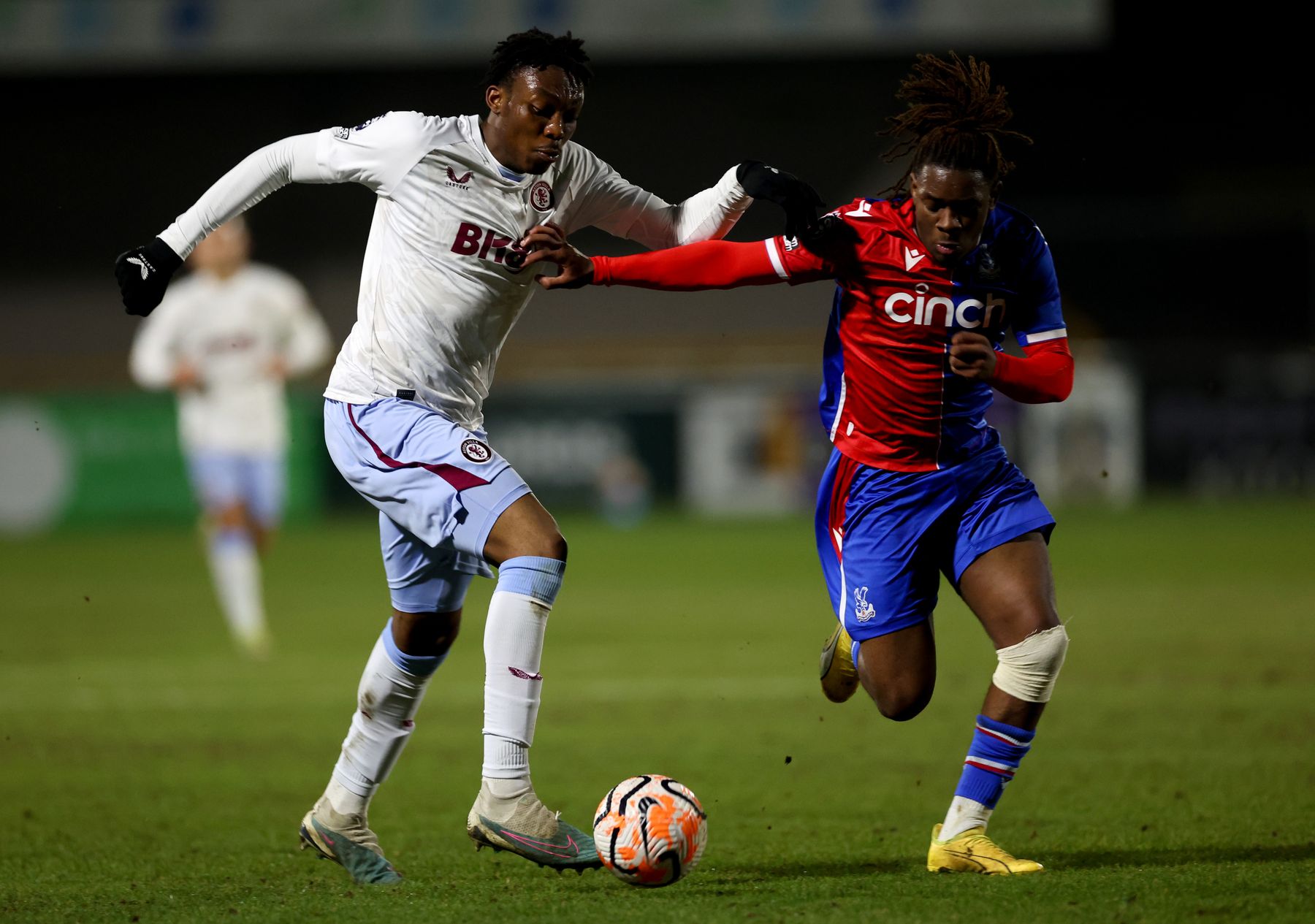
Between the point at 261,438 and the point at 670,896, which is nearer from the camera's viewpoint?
the point at 670,896

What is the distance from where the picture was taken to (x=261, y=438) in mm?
11156

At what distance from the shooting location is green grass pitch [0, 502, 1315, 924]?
449 centimetres

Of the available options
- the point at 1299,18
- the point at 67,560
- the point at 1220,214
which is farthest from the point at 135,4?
the point at 1299,18

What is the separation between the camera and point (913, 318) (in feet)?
16.1

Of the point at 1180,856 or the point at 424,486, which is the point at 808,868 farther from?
the point at 424,486

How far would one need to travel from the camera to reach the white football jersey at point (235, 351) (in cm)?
1107

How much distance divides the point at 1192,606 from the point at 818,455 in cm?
869

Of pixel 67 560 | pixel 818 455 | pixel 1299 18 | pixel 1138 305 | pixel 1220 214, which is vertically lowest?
pixel 67 560

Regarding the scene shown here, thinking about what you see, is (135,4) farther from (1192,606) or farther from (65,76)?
(1192,606)

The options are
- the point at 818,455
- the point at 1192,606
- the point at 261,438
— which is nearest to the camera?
the point at 261,438

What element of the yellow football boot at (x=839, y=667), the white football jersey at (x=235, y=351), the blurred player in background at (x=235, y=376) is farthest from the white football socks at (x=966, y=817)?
the white football jersey at (x=235, y=351)

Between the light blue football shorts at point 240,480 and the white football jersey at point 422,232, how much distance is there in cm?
648

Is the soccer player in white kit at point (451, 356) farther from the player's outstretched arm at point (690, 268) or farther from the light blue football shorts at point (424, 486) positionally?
the player's outstretched arm at point (690, 268)

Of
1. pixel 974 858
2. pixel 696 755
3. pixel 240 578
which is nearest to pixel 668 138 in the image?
pixel 240 578
